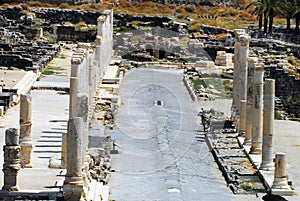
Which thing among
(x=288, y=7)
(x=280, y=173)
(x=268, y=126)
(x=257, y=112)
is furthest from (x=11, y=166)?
(x=288, y=7)

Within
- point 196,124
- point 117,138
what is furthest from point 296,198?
point 196,124

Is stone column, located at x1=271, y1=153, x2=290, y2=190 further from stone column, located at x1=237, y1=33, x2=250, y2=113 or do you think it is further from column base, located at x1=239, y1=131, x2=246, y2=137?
stone column, located at x1=237, y1=33, x2=250, y2=113

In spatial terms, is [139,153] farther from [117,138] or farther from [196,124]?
[196,124]

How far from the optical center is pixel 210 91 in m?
40.2

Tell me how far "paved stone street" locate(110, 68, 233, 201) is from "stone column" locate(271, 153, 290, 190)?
3.79 ft

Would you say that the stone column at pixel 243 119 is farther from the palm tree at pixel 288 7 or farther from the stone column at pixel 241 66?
the palm tree at pixel 288 7

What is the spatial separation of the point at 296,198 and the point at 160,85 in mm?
20580

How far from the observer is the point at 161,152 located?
2800 cm

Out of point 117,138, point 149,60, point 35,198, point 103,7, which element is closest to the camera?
point 35,198

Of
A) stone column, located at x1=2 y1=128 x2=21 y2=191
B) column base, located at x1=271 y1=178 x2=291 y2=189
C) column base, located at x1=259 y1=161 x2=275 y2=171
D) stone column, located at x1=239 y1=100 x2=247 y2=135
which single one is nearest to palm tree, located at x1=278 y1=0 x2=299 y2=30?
stone column, located at x1=239 y1=100 x2=247 y2=135

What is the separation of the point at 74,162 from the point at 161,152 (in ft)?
31.5

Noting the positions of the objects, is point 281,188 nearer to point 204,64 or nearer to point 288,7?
point 204,64

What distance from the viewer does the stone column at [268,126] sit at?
24875 mm

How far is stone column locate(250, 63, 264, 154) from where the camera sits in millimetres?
27172
